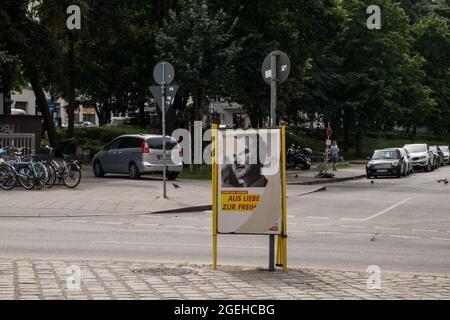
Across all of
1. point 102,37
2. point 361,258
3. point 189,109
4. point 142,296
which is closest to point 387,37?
point 189,109

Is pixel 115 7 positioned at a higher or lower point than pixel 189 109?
higher

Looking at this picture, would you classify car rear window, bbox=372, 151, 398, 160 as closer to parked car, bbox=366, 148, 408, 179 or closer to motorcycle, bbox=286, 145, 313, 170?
parked car, bbox=366, 148, 408, 179

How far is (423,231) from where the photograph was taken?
55.4ft

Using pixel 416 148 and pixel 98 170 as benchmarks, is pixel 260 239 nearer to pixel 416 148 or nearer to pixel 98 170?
pixel 98 170

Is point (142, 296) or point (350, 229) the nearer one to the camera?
point (142, 296)

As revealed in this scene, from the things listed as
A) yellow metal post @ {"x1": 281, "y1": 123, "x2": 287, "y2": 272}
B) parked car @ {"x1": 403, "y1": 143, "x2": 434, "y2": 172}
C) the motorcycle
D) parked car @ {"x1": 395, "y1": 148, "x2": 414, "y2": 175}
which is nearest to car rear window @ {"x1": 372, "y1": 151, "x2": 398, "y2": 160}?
parked car @ {"x1": 395, "y1": 148, "x2": 414, "y2": 175}

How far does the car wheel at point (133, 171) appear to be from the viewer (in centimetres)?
3133

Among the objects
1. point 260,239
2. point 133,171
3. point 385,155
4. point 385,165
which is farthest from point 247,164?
point 385,155

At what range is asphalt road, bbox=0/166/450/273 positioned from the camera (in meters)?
11.9

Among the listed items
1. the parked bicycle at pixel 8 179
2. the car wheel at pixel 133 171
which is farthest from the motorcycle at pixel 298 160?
the parked bicycle at pixel 8 179

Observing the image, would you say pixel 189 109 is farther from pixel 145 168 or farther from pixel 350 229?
pixel 350 229

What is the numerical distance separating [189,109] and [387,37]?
62.8ft

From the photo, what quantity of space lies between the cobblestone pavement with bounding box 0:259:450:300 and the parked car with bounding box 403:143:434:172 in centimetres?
4215

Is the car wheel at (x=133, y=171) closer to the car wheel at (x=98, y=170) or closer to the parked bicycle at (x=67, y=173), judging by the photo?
the car wheel at (x=98, y=170)
